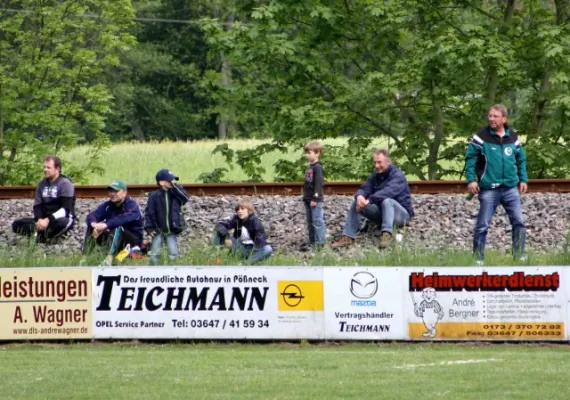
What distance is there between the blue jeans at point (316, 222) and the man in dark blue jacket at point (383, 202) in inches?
12.8

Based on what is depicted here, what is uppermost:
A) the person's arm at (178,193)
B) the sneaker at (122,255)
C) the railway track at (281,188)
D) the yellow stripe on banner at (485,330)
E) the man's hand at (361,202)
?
the railway track at (281,188)

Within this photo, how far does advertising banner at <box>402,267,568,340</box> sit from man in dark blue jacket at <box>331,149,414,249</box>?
118 inches

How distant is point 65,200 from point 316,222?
3353 mm

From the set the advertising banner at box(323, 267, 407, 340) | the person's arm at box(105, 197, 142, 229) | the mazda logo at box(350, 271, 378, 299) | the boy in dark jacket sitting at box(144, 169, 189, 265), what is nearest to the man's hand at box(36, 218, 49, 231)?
the person's arm at box(105, 197, 142, 229)

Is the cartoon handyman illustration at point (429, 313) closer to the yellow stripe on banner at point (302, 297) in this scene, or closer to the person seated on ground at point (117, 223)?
the yellow stripe on banner at point (302, 297)


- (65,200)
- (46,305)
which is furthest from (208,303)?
(65,200)

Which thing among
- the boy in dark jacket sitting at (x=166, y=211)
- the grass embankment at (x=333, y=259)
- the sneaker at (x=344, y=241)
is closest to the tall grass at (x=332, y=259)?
the grass embankment at (x=333, y=259)

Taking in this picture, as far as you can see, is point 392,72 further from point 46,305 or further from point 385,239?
point 46,305

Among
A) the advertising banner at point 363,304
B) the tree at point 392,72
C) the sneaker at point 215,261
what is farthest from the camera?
the tree at point 392,72

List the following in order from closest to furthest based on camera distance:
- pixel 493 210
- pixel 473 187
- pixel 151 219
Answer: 1. pixel 473 187
2. pixel 493 210
3. pixel 151 219

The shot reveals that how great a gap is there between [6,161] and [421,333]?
12.4 metres

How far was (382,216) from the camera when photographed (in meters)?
16.0

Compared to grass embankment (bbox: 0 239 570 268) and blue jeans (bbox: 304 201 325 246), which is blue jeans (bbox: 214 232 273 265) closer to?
grass embankment (bbox: 0 239 570 268)

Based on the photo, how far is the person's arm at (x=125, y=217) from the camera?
1517 centimetres
